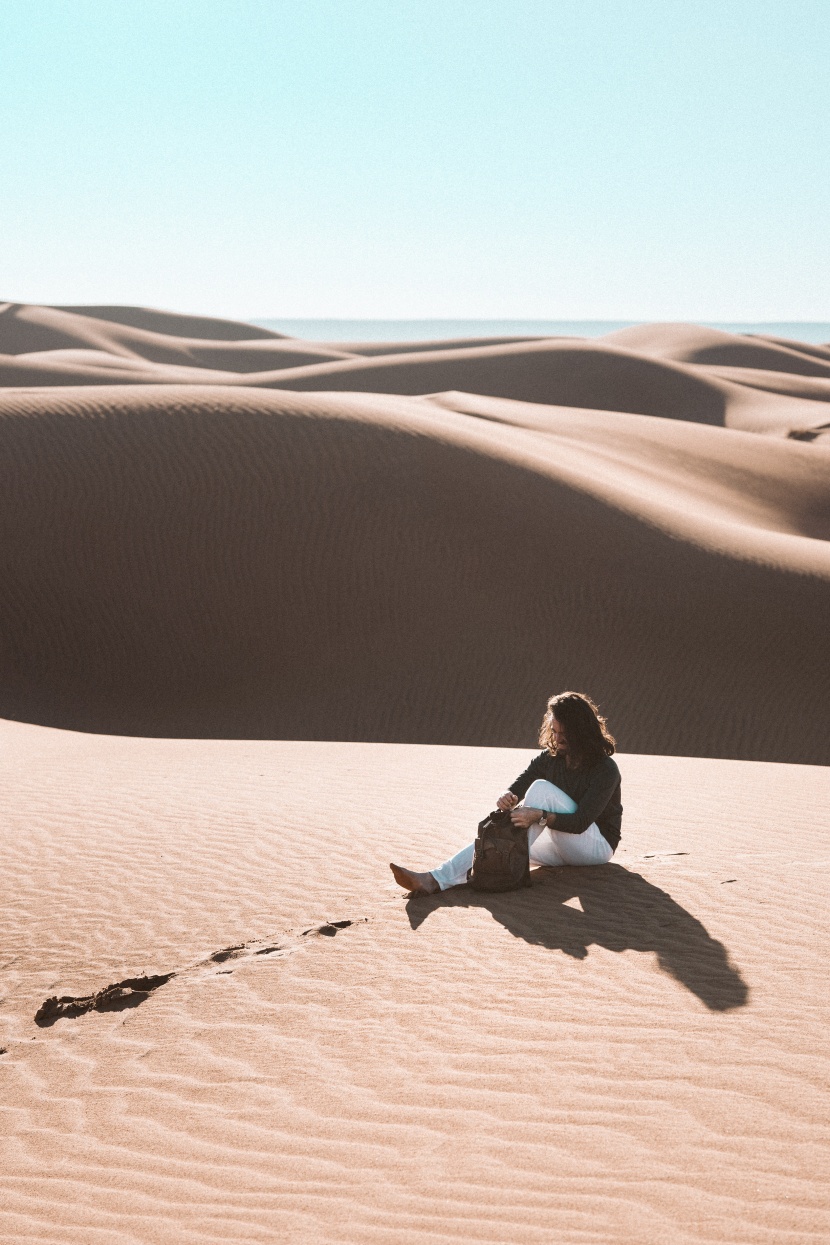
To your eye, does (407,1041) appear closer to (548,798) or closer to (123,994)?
(123,994)

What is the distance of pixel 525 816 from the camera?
20.1 feet

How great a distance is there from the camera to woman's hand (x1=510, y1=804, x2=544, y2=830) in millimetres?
6125

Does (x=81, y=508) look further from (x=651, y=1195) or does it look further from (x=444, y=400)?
(x=444, y=400)

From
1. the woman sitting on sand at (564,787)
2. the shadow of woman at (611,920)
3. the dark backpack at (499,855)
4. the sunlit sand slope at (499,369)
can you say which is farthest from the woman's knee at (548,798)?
the sunlit sand slope at (499,369)

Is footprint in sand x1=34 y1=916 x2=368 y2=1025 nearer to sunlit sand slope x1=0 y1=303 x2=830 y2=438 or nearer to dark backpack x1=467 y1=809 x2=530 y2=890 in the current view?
dark backpack x1=467 y1=809 x2=530 y2=890

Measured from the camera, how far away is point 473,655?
16.7 metres

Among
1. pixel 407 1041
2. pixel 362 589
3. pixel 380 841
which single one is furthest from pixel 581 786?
pixel 362 589

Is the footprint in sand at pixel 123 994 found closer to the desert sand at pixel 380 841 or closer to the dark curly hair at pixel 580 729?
the desert sand at pixel 380 841

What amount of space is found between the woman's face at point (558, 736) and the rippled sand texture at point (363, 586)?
29.0ft

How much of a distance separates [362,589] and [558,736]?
11.8 meters

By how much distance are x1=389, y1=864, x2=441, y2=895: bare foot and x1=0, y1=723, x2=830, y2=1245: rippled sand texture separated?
0.38ft

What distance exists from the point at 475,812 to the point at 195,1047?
4.17 m

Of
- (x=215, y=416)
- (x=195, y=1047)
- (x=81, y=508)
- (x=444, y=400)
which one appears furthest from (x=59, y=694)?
(x=444, y=400)

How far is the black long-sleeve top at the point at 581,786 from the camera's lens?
6.16m
